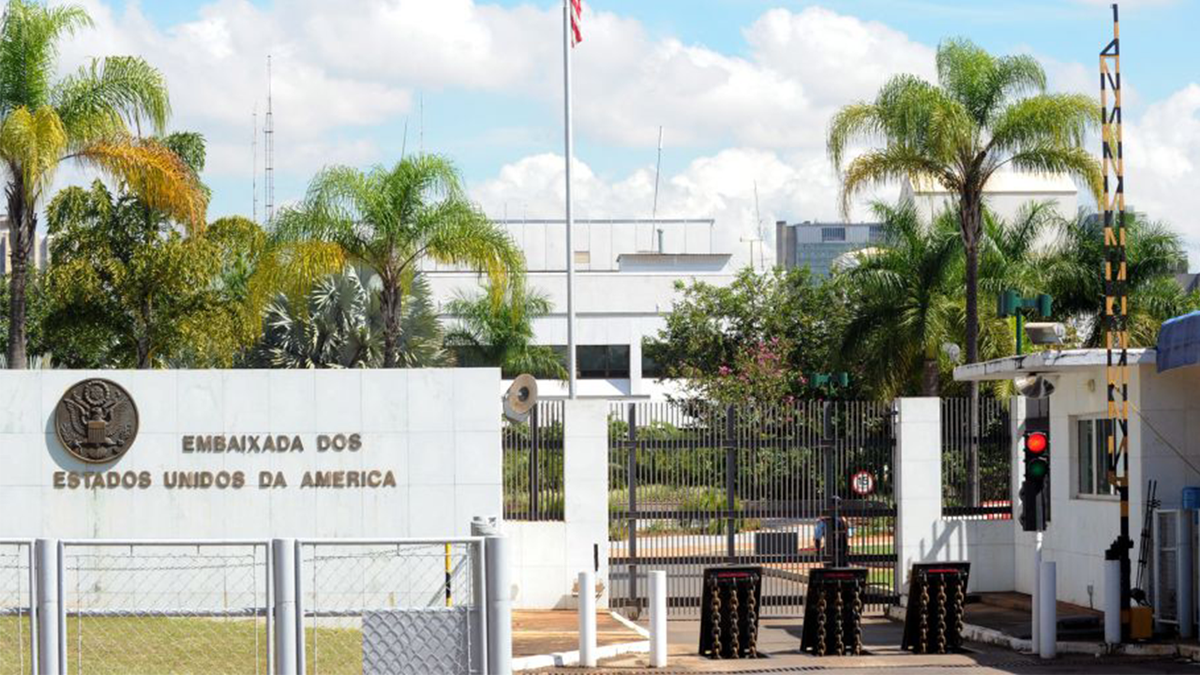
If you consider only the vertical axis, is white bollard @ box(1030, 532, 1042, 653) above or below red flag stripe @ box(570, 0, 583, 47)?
below

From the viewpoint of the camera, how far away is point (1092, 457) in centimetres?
2323

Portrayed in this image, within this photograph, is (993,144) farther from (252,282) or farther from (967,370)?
(252,282)

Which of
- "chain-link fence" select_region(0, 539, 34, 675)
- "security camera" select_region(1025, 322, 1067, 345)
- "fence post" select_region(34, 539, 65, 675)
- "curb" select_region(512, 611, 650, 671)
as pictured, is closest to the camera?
"fence post" select_region(34, 539, 65, 675)

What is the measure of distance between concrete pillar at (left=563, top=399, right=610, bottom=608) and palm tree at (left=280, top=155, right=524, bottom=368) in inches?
243

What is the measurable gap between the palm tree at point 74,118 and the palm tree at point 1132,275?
819 inches

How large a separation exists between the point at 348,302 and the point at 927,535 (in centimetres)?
2155

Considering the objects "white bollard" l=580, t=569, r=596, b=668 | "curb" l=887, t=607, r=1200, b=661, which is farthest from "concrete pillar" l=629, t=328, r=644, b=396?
"white bollard" l=580, t=569, r=596, b=668

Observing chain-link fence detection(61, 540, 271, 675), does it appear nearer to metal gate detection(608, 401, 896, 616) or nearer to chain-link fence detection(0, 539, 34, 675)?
chain-link fence detection(0, 539, 34, 675)

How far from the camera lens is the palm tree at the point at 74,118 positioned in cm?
2556

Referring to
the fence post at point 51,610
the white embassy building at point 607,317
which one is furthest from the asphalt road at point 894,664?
the white embassy building at point 607,317

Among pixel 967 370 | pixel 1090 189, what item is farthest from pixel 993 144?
pixel 967 370

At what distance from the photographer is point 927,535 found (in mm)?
24484

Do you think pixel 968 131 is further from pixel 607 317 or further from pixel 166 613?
pixel 607 317

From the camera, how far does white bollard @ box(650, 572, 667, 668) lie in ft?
60.7
